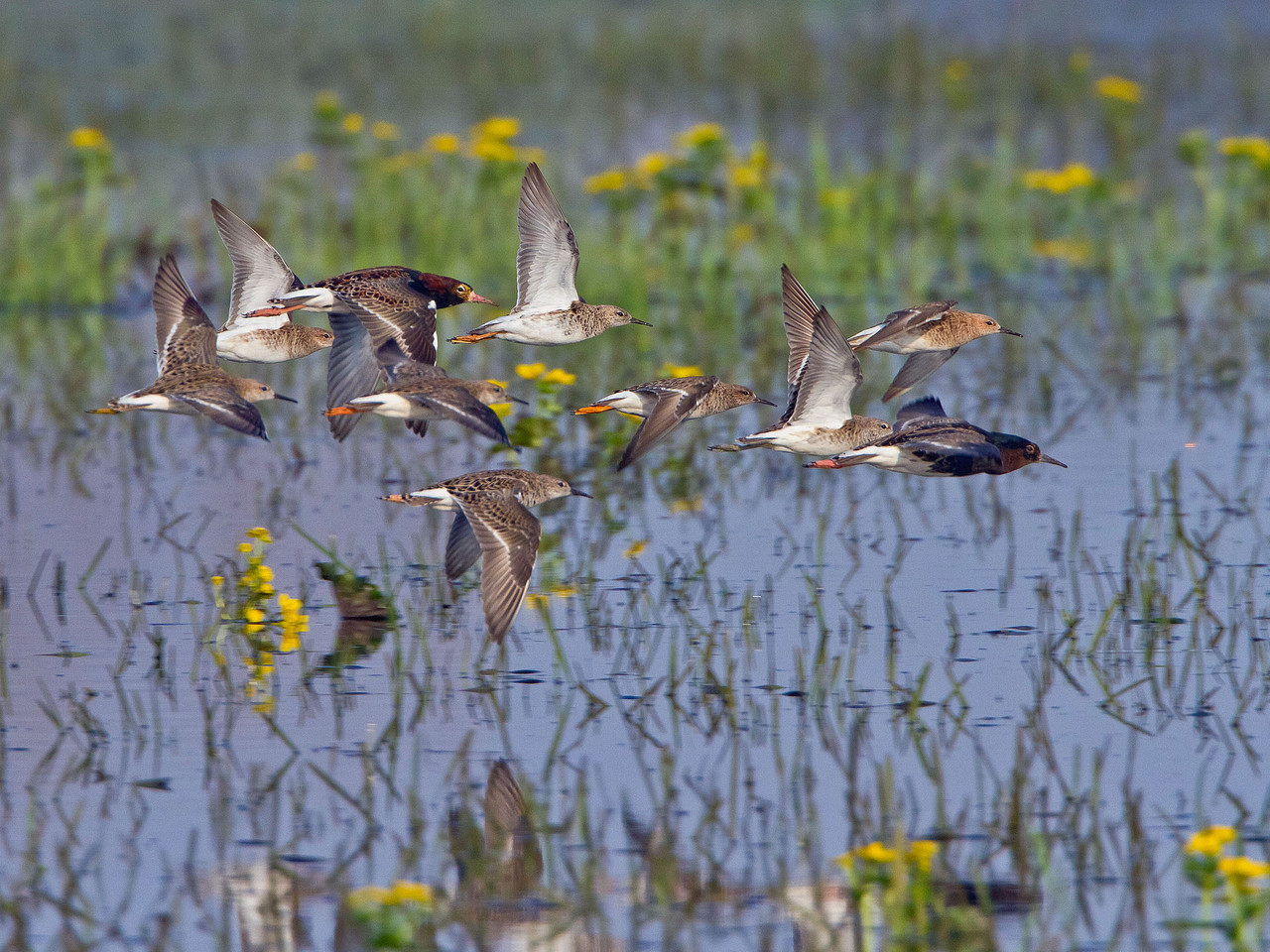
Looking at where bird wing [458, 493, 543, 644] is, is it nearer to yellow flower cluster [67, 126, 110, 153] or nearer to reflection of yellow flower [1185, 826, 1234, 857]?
reflection of yellow flower [1185, 826, 1234, 857]

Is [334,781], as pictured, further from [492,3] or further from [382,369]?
[492,3]

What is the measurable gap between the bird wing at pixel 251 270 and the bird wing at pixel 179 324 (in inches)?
9.2

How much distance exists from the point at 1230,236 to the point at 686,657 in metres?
9.87

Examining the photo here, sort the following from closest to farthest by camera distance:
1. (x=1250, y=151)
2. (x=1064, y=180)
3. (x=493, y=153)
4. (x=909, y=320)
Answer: (x=909, y=320) → (x=493, y=153) → (x=1250, y=151) → (x=1064, y=180)

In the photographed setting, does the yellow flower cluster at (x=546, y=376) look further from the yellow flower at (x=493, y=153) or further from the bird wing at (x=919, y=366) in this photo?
the yellow flower at (x=493, y=153)

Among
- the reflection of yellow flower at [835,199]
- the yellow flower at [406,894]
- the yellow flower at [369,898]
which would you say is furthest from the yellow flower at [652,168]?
the yellow flower at [406,894]

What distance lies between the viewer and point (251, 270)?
8.59 meters

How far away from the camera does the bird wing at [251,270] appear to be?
848cm

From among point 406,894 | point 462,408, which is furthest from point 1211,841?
point 462,408

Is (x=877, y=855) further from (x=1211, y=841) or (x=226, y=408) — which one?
(x=226, y=408)

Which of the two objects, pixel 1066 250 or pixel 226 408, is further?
pixel 1066 250

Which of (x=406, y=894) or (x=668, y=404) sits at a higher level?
(x=668, y=404)

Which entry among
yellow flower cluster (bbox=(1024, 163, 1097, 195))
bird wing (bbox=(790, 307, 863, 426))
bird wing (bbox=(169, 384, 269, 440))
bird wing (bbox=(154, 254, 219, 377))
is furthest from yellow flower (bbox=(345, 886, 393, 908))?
yellow flower cluster (bbox=(1024, 163, 1097, 195))

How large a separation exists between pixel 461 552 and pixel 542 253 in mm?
1455
